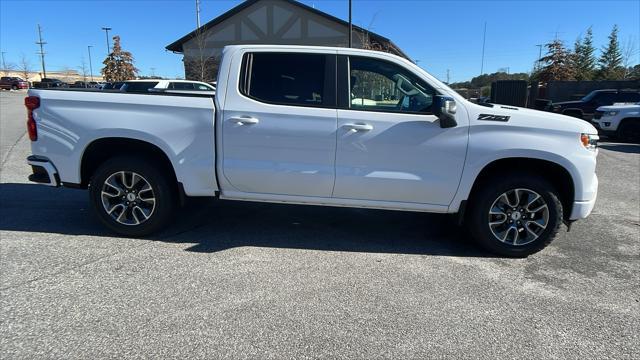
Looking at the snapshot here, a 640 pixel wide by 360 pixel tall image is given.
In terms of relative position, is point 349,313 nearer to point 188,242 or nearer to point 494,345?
point 494,345

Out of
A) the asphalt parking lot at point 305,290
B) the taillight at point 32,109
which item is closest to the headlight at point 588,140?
the asphalt parking lot at point 305,290

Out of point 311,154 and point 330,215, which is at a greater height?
point 311,154

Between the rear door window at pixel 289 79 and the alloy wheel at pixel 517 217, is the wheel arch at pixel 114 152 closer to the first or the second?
the rear door window at pixel 289 79

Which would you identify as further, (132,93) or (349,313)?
(132,93)

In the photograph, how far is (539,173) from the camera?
4.43 meters

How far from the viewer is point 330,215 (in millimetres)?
5699

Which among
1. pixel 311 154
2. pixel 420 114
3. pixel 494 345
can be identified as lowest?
pixel 494 345

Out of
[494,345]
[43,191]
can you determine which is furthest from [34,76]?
[494,345]

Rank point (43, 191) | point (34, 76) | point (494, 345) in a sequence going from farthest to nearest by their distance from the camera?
point (34, 76)
point (43, 191)
point (494, 345)

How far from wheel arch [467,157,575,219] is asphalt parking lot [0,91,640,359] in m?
0.63

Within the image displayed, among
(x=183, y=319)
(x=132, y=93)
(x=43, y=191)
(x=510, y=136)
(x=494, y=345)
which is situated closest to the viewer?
(x=494, y=345)

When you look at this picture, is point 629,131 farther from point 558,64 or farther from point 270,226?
point 558,64

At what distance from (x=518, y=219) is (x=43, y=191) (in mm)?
6667

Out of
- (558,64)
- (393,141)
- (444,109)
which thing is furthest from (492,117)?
(558,64)
